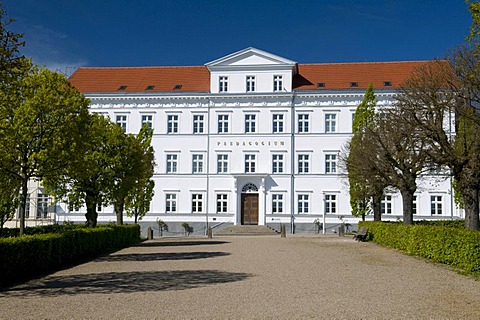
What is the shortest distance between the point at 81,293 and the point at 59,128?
771 centimetres

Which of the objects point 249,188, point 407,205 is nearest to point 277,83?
point 249,188

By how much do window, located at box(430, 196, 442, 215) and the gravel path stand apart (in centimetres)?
2538

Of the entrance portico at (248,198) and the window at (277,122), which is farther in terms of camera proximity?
the window at (277,122)

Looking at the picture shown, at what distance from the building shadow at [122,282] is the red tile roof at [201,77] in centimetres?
3126

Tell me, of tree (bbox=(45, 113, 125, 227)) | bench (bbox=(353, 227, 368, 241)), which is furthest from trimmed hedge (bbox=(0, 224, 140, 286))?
bench (bbox=(353, 227, 368, 241))

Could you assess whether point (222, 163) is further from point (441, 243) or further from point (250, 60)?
point (441, 243)

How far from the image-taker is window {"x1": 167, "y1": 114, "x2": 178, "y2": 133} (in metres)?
44.7

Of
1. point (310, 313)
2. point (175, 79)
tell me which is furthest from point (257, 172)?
point (310, 313)

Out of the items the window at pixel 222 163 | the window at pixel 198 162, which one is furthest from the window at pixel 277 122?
the window at pixel 198 162

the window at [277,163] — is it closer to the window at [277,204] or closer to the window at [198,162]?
the window at [277,204]

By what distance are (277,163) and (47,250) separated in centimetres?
2926


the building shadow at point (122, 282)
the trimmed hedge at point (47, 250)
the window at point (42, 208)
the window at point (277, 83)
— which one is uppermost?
the window at point (277, 83)

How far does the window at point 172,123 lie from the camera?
44.7 m

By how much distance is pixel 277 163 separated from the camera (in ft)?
143
